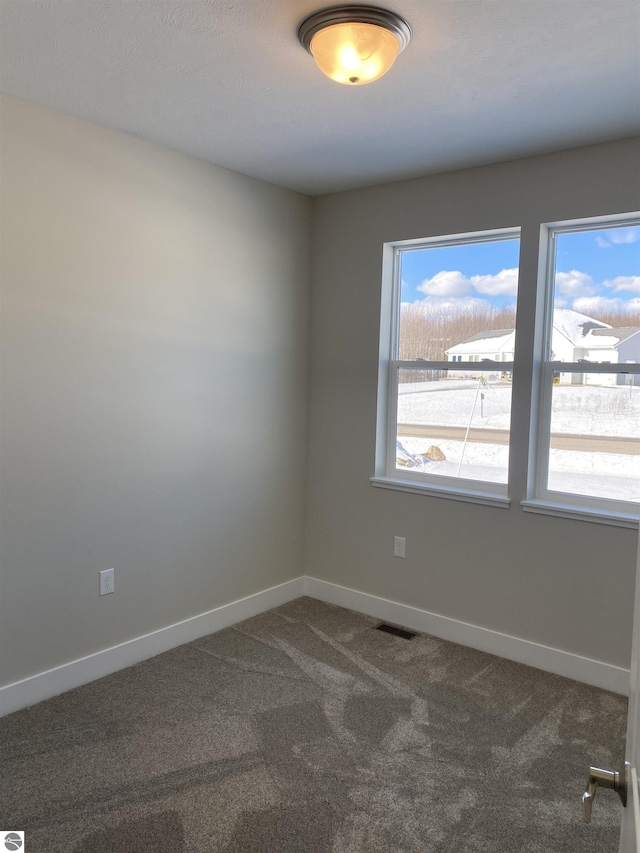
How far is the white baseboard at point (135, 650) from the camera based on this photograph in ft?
8.84

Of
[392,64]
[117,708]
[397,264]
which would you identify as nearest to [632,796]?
[392,64]

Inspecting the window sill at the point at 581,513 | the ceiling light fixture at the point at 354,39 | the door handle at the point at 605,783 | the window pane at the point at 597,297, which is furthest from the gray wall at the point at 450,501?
the door handle at the point at 605,783

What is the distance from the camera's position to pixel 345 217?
12.4ft

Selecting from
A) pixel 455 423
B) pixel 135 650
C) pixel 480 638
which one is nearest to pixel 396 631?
pixel 480 638

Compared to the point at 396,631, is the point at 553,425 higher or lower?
higher

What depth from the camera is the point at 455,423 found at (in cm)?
352

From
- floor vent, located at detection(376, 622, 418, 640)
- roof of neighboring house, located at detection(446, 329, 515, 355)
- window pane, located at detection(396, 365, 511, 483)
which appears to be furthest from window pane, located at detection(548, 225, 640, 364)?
floor vent, located at detection(376, 622, 418, 640)

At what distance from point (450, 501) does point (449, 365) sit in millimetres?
760

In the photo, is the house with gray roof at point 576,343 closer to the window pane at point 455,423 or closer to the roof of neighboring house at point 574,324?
the roof of neighboring house at point 574,324

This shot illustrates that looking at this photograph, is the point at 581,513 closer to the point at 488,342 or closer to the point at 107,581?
the point at 488,342

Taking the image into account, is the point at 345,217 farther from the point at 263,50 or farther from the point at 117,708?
the point at 117,708

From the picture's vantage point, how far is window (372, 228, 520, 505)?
10.9 ft

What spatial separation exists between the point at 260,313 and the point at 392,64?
5.73ft

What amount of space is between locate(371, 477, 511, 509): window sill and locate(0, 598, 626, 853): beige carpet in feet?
2.65
